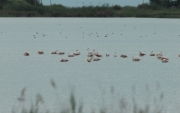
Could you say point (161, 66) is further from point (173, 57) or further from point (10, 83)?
point (10, 83)

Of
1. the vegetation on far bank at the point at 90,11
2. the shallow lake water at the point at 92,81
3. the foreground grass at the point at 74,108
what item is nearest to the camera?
the foreground grass at the point at 74,108

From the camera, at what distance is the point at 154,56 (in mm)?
15109

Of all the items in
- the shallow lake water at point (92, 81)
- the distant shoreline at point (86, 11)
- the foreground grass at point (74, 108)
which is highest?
the foreground grass at point (74, 108)

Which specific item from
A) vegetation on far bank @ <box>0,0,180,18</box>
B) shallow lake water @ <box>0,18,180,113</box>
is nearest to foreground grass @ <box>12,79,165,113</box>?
shallow lake water @ <box>0,18,180,113</box>

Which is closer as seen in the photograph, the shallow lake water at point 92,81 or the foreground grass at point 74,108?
the foreground grass at point 74,108

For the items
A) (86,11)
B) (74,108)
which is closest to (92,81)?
(74,108)

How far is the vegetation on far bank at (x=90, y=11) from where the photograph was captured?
55.8 meters

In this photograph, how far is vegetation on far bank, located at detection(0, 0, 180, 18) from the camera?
5578cm

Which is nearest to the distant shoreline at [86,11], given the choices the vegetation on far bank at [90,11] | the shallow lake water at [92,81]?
the vegetation on far bank at [90,11]

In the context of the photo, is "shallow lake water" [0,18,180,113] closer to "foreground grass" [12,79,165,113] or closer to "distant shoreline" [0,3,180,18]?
"foreground grass" [12,79,165,113]

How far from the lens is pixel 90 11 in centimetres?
5700

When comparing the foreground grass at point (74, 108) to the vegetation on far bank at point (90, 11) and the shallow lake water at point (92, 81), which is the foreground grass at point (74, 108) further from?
the vegetation on far bank at point (90, 11)

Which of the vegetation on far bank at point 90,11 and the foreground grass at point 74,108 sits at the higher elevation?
the foreground grass at point 74,108

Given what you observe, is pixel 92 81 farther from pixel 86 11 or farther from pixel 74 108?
pixel 86 11
